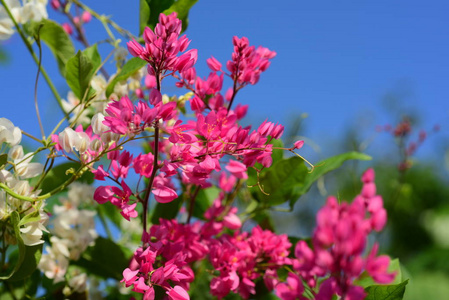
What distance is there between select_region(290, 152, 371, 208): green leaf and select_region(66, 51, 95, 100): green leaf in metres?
0.22

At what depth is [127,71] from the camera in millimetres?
391

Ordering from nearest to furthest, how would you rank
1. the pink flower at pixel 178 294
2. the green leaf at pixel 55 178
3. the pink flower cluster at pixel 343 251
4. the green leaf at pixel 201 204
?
the pink flower cluster at pixel 343 251 → the pink flower at pixel 178 294 → the green leaf at pixel 55 178 → the green leaf at pixel 201 204

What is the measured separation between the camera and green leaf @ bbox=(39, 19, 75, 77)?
435 millimetres

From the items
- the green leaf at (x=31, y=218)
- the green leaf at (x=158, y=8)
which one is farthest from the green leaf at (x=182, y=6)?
the green leaf at (x=31, y=218)

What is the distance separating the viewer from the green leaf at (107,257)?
406 millimetres

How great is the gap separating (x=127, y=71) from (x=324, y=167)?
0.65 feet

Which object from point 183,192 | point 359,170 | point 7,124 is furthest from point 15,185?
point 359,170

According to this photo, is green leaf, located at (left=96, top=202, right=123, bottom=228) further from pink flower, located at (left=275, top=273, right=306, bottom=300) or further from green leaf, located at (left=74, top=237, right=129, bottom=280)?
pink flower, located at (left=275, top=273, right=306, bottom=300)

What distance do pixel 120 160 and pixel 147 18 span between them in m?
0.17

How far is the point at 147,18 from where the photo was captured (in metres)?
0.42

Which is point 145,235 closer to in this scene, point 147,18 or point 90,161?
point 90,161

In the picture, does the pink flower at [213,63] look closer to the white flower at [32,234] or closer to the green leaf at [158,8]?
the green leaf at [158,8]

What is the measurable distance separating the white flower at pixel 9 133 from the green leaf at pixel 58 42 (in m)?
0.13

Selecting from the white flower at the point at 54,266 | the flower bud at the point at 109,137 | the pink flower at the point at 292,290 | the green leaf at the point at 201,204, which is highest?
the flower bud at the point at 109,137
